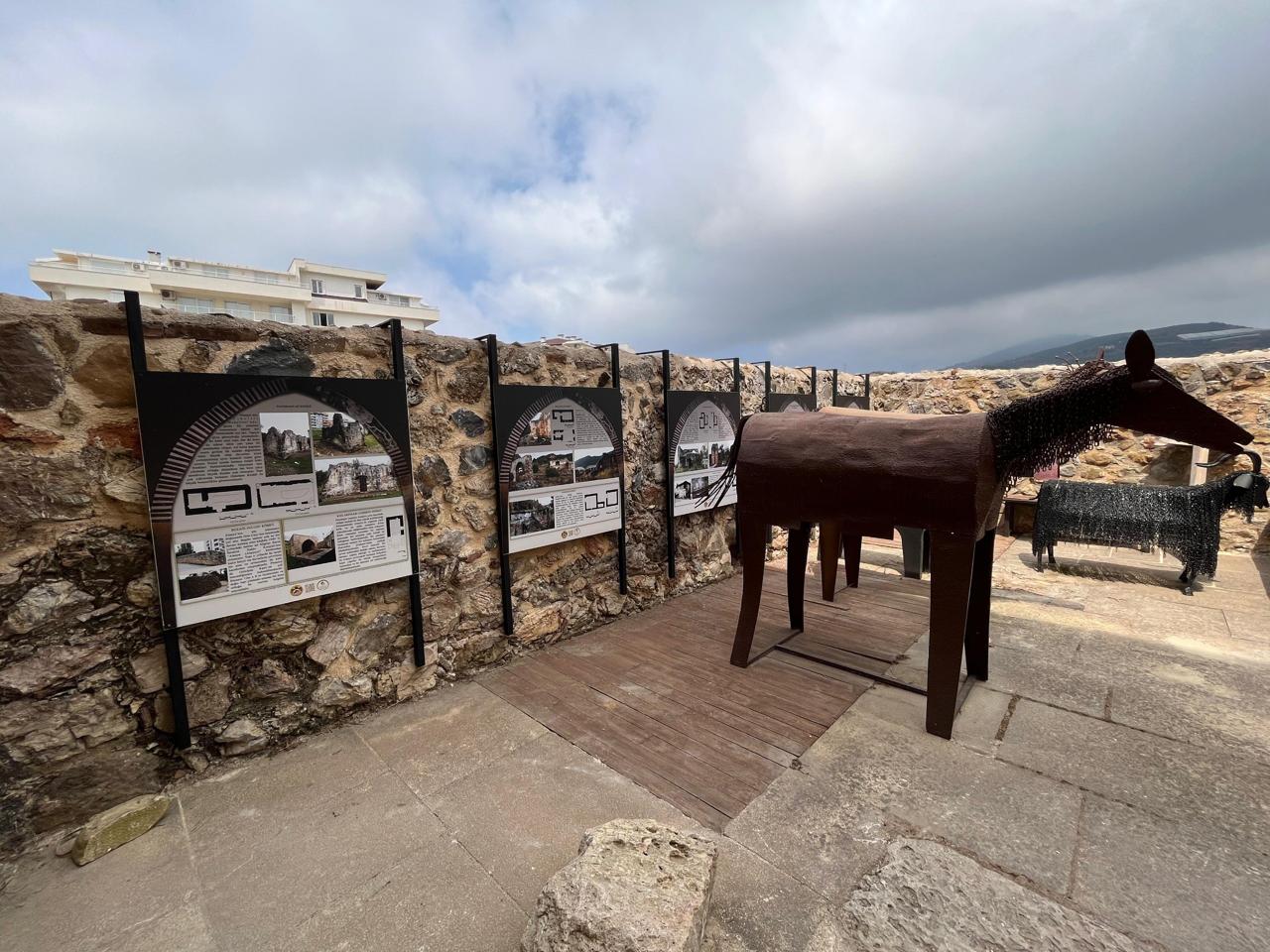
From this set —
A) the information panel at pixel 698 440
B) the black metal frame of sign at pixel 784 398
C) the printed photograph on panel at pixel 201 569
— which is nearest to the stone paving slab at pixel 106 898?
the printed photograph on panel at pixel 201 569

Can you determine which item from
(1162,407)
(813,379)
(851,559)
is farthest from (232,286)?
(1162,407)

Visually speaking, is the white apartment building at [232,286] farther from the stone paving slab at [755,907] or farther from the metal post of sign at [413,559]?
the stone paving slab at [755,907]

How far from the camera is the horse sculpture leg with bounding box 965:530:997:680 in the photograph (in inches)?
129

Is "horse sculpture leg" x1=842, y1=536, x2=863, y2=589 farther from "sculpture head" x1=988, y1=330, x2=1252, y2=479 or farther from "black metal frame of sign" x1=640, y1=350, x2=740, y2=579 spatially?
"sculpture head" x1=988, y1=330, x2=1252, y2=479

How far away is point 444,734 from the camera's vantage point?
298cm

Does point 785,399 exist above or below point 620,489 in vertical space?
above

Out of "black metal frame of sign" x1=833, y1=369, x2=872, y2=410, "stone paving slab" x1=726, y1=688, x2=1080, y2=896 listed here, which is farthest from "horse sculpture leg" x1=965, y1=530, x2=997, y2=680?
"black metal frame of sign" x1=833, y1=369, x2=872, y2=410

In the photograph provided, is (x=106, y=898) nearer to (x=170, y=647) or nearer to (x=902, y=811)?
(x=170, y=647)

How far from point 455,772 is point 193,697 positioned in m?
1.32

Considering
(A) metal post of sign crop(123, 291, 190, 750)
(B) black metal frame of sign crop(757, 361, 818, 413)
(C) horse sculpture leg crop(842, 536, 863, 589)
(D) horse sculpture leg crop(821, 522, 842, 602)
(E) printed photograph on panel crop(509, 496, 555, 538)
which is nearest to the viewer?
(A) metal post of sign crop(123, 291, 190, 750)

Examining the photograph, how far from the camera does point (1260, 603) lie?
458 centimetres

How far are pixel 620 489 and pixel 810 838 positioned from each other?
281cm

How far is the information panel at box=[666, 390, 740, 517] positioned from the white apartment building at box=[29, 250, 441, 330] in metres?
26.4

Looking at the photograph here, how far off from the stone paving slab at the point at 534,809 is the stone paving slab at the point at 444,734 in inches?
4.3
